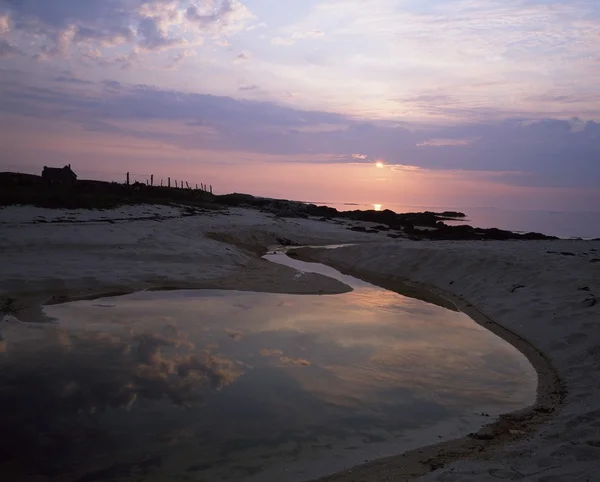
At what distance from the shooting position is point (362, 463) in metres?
5.00

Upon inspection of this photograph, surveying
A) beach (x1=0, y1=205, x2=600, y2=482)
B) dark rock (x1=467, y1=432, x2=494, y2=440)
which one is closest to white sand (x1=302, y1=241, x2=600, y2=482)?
beach (x1=0, y1=205, x2=600, y2=482)

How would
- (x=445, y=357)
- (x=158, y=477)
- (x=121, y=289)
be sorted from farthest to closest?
(x=121, y=289), (x=445, y=357), (x=158, y=477)

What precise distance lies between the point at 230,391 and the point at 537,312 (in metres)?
7.91

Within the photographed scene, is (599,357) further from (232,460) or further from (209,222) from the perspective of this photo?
(209,222)

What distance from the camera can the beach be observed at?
4.93m

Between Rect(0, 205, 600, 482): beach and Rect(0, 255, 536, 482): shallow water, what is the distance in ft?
1.67

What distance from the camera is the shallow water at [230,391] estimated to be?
194 inches

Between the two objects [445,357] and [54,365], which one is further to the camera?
[445,357]

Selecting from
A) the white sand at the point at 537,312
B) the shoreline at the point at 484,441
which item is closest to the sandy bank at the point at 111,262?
the white sand at the point at 537,312

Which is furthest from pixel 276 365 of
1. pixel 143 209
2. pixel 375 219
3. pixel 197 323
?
pixel 375 219

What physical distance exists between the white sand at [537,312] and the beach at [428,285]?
0.03 m

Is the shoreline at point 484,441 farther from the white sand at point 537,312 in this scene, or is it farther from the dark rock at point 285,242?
the dark rock at point 285,242

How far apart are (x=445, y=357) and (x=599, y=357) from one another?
244 cm

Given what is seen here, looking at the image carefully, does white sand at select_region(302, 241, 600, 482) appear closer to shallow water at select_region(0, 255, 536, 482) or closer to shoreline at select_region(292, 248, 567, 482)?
shoreline at select_region(292, 248, 567, 482)
